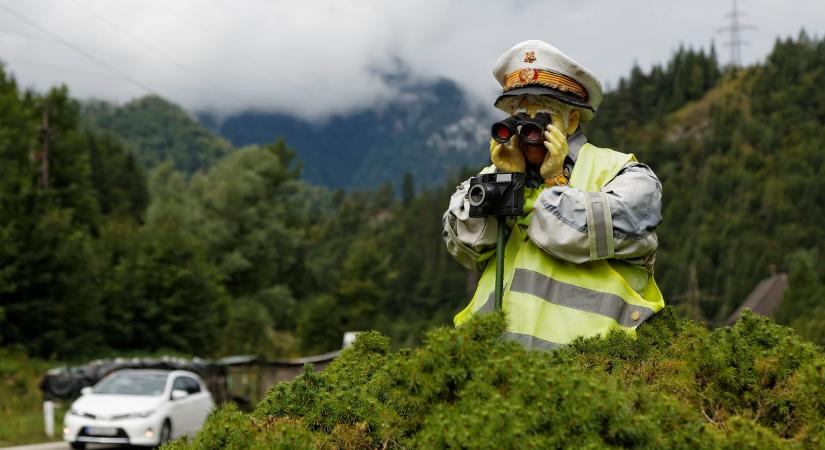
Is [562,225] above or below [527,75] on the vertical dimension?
below

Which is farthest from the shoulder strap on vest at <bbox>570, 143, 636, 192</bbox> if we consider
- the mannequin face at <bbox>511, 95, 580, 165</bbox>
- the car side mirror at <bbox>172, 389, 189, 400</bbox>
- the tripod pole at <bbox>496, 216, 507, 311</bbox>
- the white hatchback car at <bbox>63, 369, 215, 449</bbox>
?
the car side mirror at <bbox>172, 389, 189, 400</bbox>

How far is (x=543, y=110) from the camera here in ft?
12.4

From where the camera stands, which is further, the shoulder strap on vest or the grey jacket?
the shoulder strap on vest

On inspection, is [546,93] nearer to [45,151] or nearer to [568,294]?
[568,294]

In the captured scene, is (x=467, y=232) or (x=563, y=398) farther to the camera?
(x=467, y=232)

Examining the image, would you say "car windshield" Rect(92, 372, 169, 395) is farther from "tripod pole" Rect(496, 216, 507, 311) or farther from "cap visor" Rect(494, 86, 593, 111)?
"tripod pole" Rect(496, 216, 507, 311)

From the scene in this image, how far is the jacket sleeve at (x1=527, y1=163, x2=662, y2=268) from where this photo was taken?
3285 millimetres

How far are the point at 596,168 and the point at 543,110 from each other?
0.97 feet

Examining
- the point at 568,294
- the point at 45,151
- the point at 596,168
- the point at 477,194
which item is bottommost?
the point at 568,294

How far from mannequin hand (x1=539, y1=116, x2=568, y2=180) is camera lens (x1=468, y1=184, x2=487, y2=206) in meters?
0.29

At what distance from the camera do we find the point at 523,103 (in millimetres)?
3797

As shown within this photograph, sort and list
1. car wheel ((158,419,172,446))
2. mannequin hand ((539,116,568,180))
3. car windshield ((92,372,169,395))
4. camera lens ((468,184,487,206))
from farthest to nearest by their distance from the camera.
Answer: car windshield ((92,372,169,395)) < car wheel ((158,419,172,446)) < mannequin hand ((539,116,568,180)) < camera lens ((468,184,487,206))

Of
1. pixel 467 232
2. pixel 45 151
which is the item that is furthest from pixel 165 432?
pixel 45 151

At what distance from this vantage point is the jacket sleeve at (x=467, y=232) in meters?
3.58
